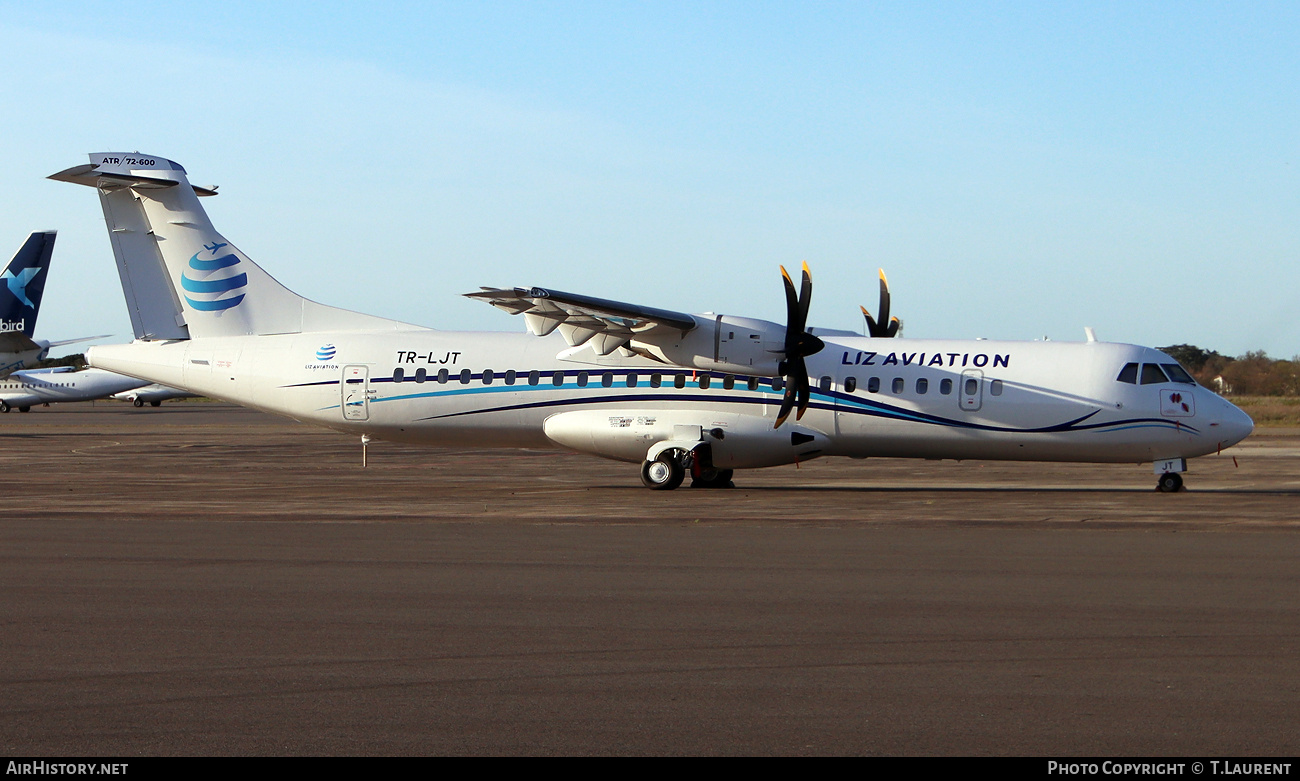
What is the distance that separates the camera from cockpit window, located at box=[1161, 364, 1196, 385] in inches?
886

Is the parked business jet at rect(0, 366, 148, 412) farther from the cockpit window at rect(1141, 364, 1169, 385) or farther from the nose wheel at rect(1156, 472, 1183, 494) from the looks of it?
the nose wheel at rect(1156, 472, 1183, 494)

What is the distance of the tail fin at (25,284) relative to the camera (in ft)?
161

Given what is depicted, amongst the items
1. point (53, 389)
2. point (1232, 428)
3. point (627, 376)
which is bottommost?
point (53, 389)

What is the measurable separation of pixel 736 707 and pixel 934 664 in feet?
5.76

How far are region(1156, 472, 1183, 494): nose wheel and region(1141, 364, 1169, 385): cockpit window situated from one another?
6.00 feet

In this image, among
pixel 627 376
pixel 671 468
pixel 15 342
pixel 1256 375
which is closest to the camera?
pixel 671 468

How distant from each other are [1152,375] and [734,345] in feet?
26.2

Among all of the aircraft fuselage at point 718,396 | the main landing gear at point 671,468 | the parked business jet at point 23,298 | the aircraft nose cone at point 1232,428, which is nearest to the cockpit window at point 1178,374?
the aircraft fuselage at point 718,396

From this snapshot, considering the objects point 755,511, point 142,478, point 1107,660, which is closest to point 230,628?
point 1107,660

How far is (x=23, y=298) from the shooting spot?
49.4 m

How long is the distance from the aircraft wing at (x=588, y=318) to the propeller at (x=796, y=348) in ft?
6.08

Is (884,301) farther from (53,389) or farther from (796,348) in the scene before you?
(53,389)

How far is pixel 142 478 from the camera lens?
26.2m

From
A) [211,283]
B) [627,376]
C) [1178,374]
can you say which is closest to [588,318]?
[627,376]
